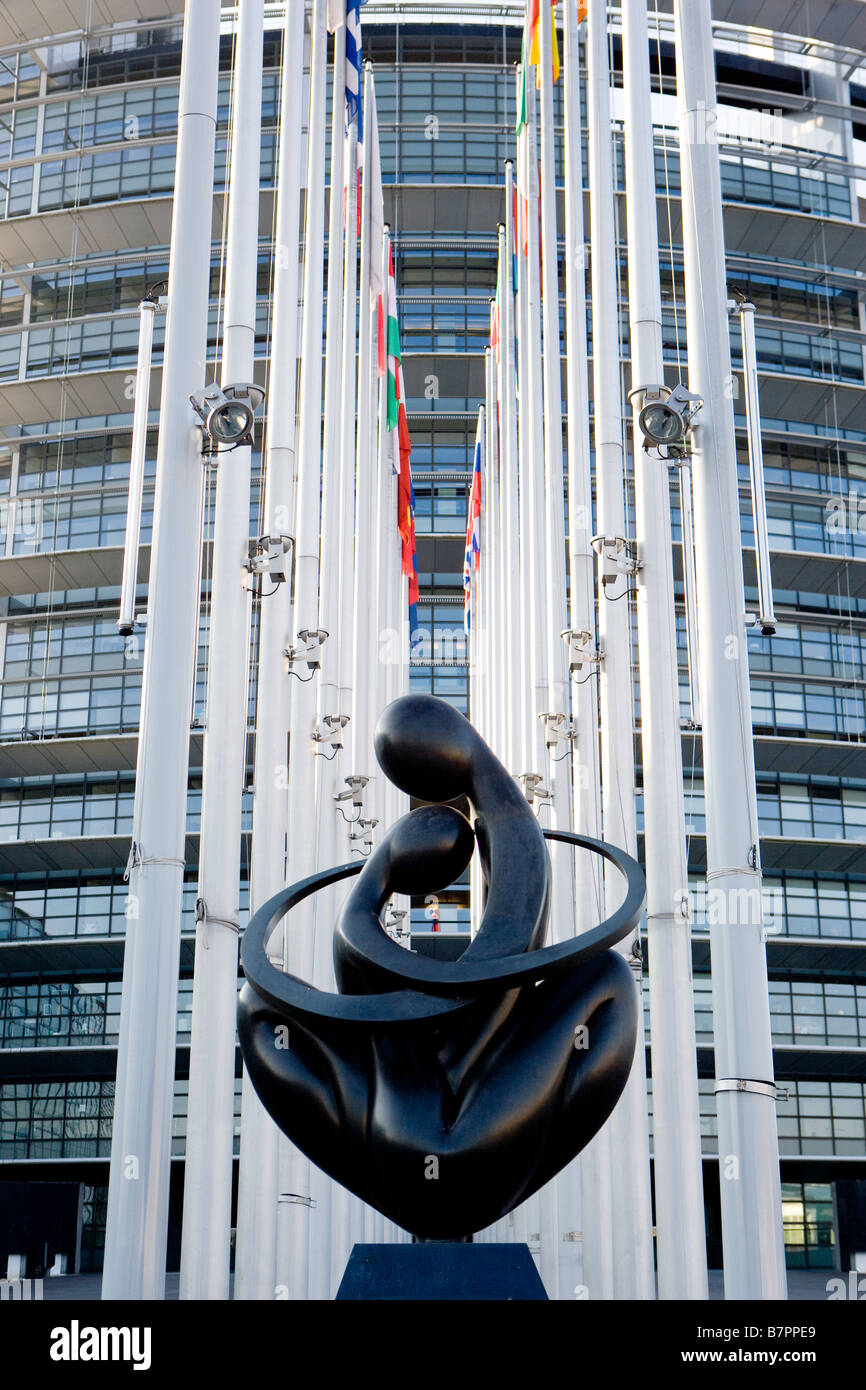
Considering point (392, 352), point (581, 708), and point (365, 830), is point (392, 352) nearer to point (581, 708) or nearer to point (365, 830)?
point (365, 830)

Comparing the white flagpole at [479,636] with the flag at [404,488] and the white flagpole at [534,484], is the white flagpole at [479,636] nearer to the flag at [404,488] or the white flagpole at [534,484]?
the flag at [404,488]

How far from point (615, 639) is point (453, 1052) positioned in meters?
8.39

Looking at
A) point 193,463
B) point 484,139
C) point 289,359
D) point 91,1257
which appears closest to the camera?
point 193,463

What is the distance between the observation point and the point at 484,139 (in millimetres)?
45469

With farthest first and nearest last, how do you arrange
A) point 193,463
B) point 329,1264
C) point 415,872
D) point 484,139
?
1. point 484,139
2. point 329,1264
3. point 193,463
4. point 415,872

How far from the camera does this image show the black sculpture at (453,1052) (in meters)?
8.39

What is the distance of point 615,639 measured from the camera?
1648 cm

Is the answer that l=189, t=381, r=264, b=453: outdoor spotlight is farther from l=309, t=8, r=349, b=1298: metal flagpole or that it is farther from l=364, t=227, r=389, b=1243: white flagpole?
l=364, t=227, r=389, b=1243: white flagpole

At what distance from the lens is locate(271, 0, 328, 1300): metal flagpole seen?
16.0 metres

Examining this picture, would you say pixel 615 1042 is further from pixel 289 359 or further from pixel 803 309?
pixel 803 309

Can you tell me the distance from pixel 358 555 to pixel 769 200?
2856 cm

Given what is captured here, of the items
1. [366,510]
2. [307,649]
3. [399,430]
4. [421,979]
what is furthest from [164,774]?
[399,430]
